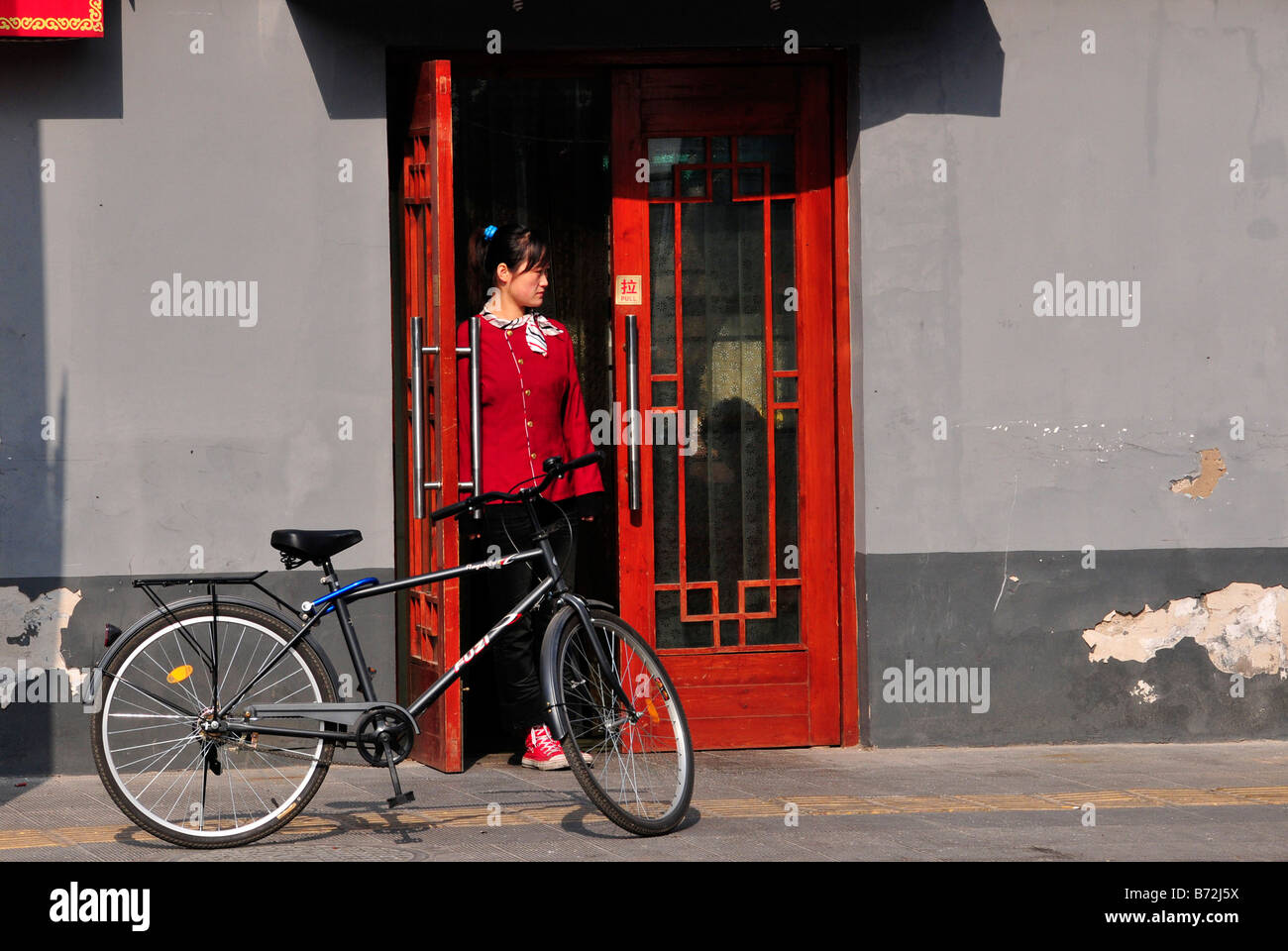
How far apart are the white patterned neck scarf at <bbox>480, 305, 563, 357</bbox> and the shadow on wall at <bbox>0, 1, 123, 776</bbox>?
1929mm

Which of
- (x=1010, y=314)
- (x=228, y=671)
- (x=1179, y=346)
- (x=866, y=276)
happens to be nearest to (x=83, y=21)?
(x=228, y=671)

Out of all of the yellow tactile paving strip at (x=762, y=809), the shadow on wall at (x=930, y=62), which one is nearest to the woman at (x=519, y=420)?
the yellow tactile paving strip at (x=762, y=809)

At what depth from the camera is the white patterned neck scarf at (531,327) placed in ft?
22.6

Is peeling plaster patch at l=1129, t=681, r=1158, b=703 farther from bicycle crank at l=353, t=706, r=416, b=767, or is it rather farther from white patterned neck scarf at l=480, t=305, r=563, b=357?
bicycle crank at l=353, t=706, r=416, b=767

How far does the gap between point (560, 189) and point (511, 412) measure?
8.54 ft

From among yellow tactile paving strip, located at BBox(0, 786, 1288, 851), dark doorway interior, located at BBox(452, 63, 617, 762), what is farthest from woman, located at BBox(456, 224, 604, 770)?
dark doorway interior, located at BBox(452, 63, 617, 762)

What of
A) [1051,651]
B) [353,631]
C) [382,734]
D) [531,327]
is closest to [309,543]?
[353,631]

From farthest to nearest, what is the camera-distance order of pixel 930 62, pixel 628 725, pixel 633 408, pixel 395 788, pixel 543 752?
1. pixel 930 62
2. pixel 633 408
3. pixel 543 752
4. pixel 628 725
5. pixel 395 788

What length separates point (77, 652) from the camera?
684 centimetres

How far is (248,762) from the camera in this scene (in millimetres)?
5527

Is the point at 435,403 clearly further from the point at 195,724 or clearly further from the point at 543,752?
the point at 195,724

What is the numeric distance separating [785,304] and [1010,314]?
109 cm

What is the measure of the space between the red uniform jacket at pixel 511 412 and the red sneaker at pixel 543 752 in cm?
109
